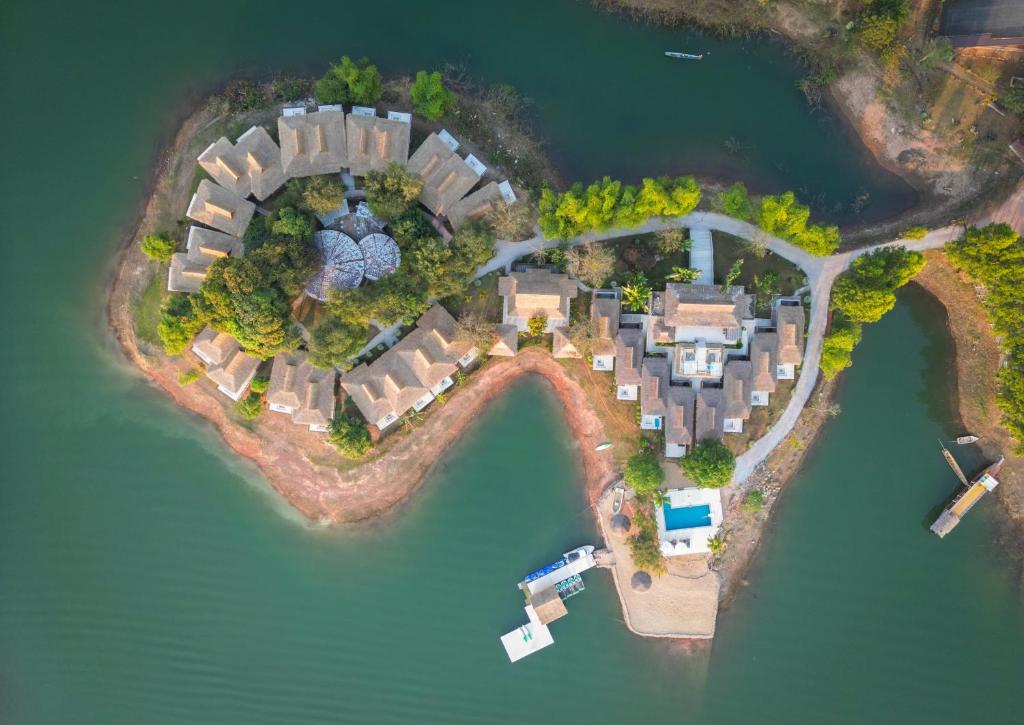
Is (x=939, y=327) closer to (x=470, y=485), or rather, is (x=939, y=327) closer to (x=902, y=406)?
(x=902, y=406)

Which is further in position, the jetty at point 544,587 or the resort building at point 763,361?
the jetty at point 544,587

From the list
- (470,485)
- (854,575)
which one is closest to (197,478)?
(470,485)

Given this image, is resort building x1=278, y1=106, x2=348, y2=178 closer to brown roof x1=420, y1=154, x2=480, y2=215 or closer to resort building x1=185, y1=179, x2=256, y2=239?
resort building x1=185, y1=179, x2=256, y2=239

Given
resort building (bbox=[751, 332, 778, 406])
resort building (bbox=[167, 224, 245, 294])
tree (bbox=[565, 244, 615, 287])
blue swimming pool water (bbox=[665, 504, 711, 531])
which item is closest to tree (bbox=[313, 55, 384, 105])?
resort building (bbox=[167, 224, 245, 294])

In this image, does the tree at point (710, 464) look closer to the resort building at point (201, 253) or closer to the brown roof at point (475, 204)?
the brown roof at point (475, 204)

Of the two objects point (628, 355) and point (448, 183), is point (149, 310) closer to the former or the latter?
point (448, 183)

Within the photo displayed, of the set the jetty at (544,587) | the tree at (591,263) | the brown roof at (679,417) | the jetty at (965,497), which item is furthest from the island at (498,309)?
the jetty at (965,497)
